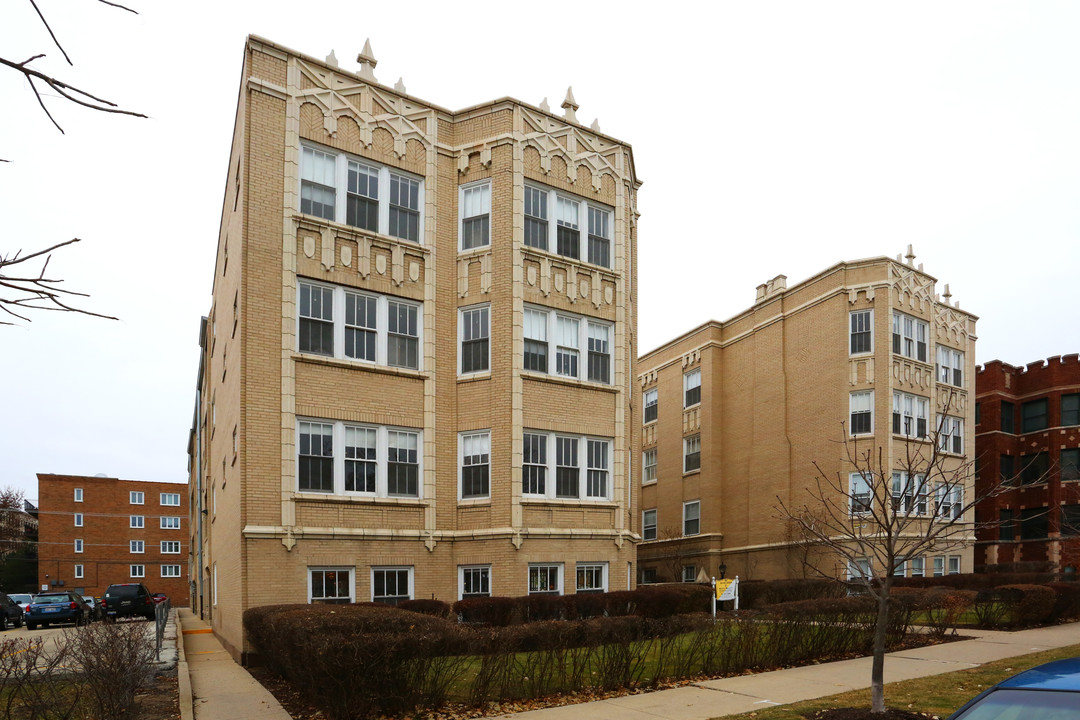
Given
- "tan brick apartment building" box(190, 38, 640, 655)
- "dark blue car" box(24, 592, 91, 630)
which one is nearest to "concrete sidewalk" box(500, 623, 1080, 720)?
"tan brick apartment building" box(190, 38, 640, 655)

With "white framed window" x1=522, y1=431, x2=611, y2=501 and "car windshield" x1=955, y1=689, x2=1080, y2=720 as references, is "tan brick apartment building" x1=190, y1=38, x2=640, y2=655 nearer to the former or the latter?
"white framed window" x1=522, y1=431, x2=611, y2=501

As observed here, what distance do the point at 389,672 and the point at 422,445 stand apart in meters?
11.0

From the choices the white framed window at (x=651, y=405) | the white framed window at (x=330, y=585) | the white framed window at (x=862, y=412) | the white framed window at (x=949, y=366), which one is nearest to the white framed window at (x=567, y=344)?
the white framed window at (x=330, y=585)

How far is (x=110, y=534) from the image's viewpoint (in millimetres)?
75062

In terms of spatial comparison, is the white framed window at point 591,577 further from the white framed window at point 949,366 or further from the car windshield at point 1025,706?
the white framed window at point 949,366

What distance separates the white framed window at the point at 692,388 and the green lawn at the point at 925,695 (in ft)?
91.7

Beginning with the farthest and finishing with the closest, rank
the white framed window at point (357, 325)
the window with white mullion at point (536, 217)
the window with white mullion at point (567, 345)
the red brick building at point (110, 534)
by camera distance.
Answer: the red brick building at point (110, 534), the window with white mullion at point (567, 345), the window with white mullion at point (536, 217), the white framed window at point (357, 325)

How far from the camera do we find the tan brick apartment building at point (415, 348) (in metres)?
18.9

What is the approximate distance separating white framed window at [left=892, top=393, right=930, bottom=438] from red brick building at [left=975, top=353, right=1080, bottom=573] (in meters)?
11.3

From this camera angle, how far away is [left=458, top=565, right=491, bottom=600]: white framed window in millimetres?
20750

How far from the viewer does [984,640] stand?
17609mm

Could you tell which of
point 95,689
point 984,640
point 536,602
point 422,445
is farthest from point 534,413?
point 95,689

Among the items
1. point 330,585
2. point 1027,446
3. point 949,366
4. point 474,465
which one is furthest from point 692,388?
point 330,585

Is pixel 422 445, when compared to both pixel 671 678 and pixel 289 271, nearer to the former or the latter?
pixel 289 271
